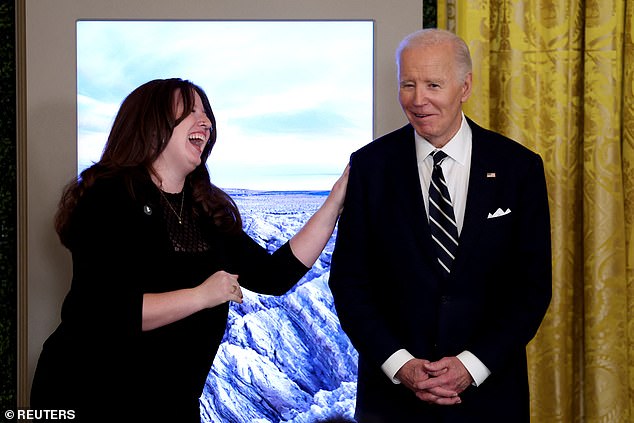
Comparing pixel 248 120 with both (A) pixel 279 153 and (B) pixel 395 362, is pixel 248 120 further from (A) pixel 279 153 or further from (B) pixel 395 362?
(B) pixel 395 362

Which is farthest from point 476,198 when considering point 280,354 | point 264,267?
point 280,354

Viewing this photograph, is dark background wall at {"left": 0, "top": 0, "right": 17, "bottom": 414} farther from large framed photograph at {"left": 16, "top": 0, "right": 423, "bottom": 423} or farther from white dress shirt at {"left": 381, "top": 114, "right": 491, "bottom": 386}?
white dress shirt at {"left": 381, "top": 114, "right": 491, "bottom": 386}

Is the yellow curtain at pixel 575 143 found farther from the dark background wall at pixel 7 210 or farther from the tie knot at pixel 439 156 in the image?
the dark background wall at pixel 7 210

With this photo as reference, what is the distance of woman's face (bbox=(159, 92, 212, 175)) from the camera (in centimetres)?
217

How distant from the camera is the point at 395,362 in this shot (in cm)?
197

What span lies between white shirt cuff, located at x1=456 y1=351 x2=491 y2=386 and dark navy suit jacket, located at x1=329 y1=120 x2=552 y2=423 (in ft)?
0.06

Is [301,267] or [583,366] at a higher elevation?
[301,267]

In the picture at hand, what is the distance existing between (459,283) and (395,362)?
257 mm

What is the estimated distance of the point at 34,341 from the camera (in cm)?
281

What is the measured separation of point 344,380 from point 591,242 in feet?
3.29

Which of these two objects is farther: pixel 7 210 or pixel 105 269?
pixel 7 210

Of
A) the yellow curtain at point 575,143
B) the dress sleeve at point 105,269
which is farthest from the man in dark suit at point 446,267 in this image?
the yellow curtain at point 575,143

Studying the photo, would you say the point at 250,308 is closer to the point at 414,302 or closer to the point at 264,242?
the point at 264,242

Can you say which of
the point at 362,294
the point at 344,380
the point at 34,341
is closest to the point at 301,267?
the point at 362,294
